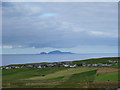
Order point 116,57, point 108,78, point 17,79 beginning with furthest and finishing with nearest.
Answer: point 116,57
point 17,79
point 108,78

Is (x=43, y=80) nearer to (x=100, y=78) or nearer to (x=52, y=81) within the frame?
(x=52, y=81)

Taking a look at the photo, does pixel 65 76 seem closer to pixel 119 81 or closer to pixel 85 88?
pixel 85 88

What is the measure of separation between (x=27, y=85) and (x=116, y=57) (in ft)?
130

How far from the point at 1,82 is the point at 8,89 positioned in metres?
5.54

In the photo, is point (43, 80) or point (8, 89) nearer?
point (8, 89)

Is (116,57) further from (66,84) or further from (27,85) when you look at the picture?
(27,85)

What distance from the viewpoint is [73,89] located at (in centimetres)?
3250

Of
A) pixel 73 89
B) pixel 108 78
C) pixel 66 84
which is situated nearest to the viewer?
pixel 73 89

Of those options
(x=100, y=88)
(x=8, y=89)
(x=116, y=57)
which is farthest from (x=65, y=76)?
(x=116, y=57)

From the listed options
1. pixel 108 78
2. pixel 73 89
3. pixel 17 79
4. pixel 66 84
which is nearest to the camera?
pixel 73 89

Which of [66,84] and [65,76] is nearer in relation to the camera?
[66,84]

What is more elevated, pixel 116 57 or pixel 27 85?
pixel 116 57

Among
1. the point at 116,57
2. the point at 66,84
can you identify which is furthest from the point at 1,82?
the point at 116,57

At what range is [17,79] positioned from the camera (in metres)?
41.1
